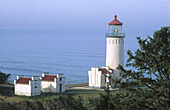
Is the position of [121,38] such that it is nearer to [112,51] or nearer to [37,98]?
[112,51]

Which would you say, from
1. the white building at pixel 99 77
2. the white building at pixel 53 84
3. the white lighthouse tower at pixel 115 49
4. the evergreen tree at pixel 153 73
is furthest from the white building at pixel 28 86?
the evergreen tree at pixel 153 73

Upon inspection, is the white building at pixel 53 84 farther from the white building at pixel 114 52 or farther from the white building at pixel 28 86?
the white building at pixel 114 52

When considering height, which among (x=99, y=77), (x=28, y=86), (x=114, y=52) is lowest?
(x=28, y=86)

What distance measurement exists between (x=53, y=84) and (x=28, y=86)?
241cm

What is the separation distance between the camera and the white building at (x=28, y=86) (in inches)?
1096

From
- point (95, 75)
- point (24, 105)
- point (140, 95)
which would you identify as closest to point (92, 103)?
point (140, 95)

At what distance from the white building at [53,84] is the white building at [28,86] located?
1497mm

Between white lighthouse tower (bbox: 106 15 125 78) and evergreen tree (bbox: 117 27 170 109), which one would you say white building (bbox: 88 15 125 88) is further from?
evergreen tree (bbox: 117 27 170 109)

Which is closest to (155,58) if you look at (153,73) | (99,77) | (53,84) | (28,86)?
(153,73)

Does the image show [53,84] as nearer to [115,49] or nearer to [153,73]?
[115,49]

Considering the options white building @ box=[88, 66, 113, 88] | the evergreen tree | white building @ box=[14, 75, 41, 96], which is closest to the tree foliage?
the evergreen tree

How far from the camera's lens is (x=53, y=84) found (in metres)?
29.4

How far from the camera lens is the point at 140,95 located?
15242 millimetres

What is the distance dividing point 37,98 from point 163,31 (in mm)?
13505
